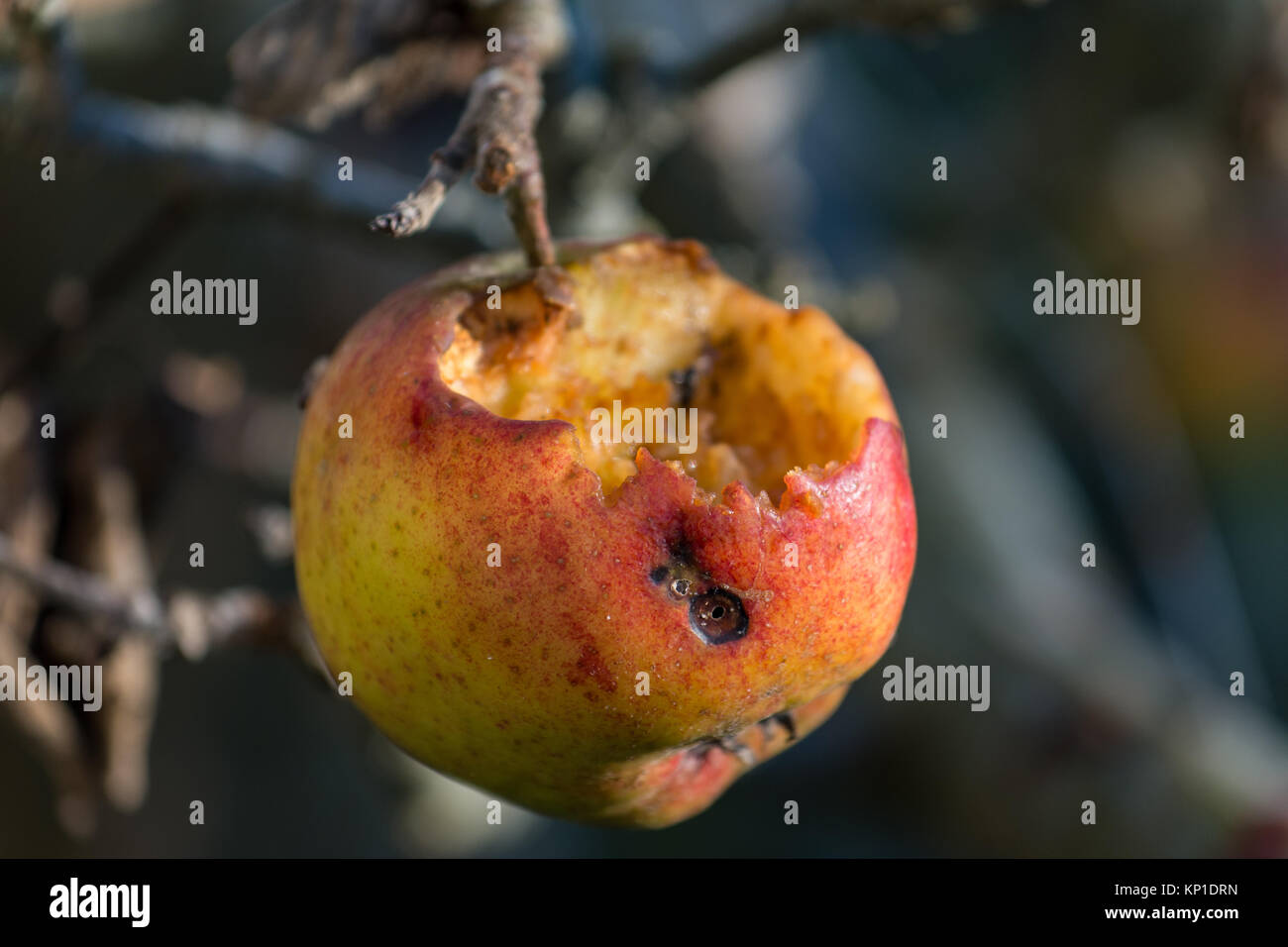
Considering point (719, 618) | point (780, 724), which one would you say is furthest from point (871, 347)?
point (719, 618)

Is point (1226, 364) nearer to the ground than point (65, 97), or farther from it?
farther from it

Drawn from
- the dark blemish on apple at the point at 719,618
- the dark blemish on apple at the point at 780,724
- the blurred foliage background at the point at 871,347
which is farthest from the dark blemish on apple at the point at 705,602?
the blurred foliage background at the point at 871,347

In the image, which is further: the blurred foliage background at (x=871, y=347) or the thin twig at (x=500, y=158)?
the blurred foliage background at (x=871, y=347)

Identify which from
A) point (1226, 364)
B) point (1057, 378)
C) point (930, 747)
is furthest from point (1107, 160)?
point (930, 747)

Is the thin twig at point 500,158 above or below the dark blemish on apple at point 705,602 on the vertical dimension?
above

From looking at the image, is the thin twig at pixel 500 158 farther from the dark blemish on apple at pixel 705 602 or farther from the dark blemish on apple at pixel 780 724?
the dark blemish on apple at pixel 780 724
